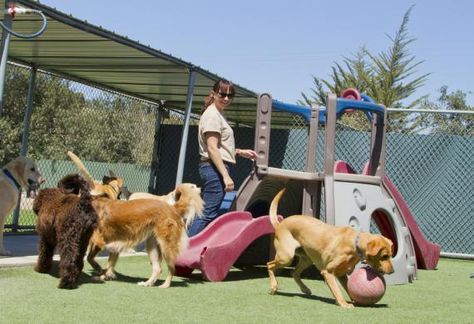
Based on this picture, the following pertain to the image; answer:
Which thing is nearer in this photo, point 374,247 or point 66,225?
point 374,247

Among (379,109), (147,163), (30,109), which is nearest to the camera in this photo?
(379,109)

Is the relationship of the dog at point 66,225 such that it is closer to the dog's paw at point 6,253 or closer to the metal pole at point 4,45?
the metal pole at point 4,45

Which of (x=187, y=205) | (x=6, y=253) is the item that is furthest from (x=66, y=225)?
(x=6, y=253)

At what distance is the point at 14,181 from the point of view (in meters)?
7.84

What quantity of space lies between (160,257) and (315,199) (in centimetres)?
225

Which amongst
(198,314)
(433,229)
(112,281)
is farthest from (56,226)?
(433,229)

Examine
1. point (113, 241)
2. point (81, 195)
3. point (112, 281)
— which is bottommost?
point (112, 281)

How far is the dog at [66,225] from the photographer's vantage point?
19.2ft

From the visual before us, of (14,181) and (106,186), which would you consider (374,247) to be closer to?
(14,181)

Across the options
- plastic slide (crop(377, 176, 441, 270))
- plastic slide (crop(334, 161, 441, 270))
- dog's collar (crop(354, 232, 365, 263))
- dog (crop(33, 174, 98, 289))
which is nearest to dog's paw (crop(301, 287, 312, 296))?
dog's collar (crop(354, 232, 365, 263))

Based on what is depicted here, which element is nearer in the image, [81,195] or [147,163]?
[81,195]

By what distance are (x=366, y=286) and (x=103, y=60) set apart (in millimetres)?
5536

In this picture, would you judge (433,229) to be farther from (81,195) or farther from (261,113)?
(81,195)

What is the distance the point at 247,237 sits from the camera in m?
7.25
